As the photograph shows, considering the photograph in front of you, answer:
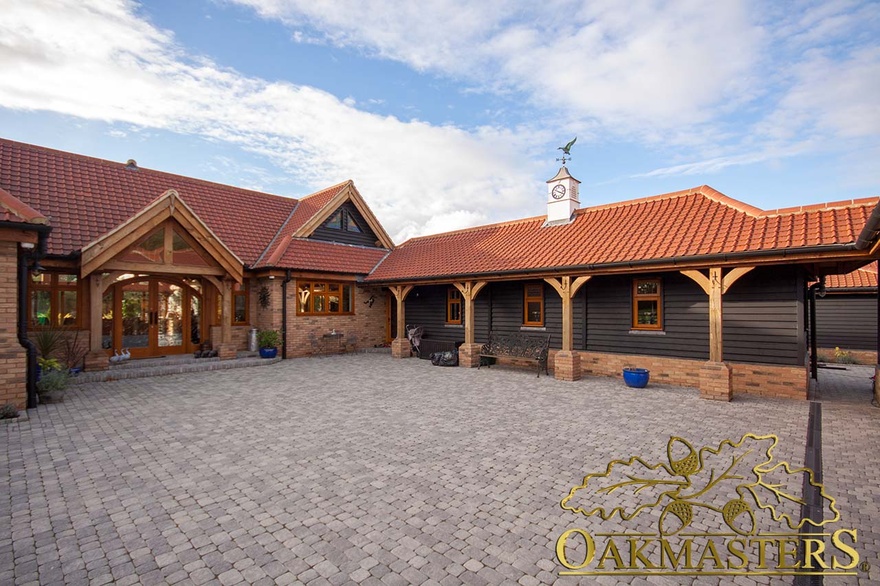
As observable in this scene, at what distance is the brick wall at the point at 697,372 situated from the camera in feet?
30.0

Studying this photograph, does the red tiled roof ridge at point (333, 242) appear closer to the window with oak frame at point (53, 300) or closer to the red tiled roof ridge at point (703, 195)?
the window with oak frame at point (53, 300)

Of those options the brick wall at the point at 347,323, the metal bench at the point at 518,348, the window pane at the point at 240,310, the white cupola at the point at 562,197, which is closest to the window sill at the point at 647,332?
the metal bench at the point at 518,348

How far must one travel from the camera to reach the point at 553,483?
4859 millimetres

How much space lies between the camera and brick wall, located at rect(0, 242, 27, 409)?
25.3 feet

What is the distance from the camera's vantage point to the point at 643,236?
36.4 feet

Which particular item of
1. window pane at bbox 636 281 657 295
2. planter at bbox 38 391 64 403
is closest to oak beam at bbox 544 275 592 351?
window pane at bbox 636 281 657 295

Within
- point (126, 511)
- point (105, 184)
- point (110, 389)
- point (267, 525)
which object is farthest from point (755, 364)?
point (105, 184)

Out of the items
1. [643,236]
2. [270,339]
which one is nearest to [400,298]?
[270,339]

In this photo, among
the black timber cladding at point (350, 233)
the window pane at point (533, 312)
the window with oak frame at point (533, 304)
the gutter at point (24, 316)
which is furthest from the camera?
the black timber cladding at point (350, 233)

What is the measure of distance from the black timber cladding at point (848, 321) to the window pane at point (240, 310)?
20.0 metres

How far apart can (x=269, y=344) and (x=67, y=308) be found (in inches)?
207

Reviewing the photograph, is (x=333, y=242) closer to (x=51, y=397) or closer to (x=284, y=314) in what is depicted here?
(x=284, y=314)

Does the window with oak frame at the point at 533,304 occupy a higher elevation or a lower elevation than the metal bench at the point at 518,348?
higher

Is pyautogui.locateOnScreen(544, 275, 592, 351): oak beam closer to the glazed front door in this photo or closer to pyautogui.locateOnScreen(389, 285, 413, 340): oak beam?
pyautogui.locateOnScreen(389, 285, 413, 340): oak beam
